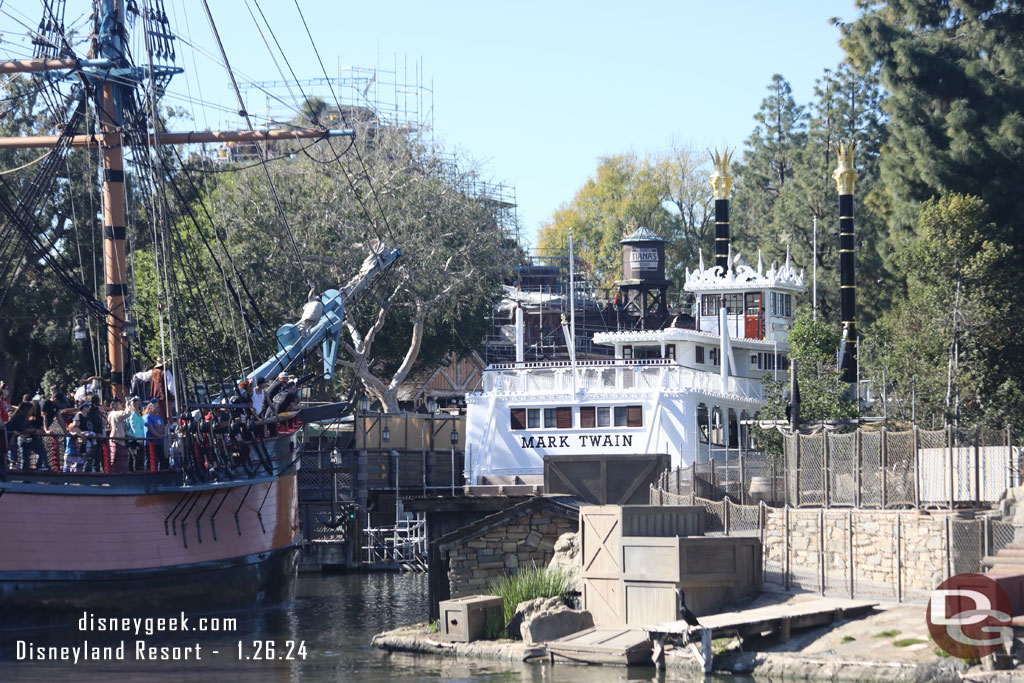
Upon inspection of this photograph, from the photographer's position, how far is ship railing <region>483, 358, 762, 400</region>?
136 ft

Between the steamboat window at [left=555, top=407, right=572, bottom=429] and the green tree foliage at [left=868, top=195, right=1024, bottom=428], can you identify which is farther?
the steamboat window at [left=555, top=407, right=572, bottom=429]

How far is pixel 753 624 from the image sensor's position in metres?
20.7

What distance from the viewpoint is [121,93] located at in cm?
3669

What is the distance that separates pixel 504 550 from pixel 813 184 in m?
43.6

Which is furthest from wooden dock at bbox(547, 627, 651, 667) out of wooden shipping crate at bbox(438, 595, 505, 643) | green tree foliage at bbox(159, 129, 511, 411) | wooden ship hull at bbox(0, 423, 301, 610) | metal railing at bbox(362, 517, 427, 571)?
green tree foliage at bbox(159, 129, 511, 411)

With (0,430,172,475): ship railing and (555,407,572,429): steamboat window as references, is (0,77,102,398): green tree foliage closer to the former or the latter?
(555,407,572,429): steamboat window

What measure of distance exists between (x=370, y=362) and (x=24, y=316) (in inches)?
492

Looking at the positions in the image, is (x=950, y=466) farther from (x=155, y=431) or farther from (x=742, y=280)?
(x=742, y=280)

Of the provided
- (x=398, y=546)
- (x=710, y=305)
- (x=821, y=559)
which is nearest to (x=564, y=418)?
(x=398, y=546)

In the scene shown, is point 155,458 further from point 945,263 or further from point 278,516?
point 945,263

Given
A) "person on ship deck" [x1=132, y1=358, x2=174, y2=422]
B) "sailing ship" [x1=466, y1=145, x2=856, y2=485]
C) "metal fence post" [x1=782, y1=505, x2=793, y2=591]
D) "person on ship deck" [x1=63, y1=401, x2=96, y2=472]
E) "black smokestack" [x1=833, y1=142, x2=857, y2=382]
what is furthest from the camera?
"black smokestack" [x1=833, y1=142, x2=857, y2=382]

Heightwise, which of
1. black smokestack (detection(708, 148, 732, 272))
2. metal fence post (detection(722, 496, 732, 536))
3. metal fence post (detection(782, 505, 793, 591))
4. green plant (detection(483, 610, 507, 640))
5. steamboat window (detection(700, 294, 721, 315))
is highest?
black smokestack (detection(708, 148, 732, 272))

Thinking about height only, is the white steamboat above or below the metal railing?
above

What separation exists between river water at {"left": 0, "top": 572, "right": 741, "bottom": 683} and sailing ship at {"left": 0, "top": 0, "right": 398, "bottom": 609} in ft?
2.28
